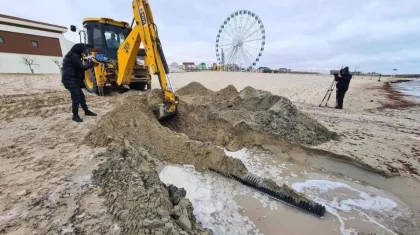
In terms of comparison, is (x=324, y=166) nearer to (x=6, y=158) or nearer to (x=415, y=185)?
(x=415, y=185)

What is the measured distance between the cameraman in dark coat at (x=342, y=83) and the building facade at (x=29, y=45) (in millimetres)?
32576

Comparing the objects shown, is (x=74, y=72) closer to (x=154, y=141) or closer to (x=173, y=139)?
(x=154, y=141)

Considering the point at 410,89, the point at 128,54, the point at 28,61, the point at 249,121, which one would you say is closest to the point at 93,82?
the point at 128,54

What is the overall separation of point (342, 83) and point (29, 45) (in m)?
34.2

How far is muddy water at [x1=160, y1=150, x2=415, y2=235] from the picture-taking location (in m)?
2.75

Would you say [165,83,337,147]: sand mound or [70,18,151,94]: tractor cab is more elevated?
[70,18,151,94]: tractor cab

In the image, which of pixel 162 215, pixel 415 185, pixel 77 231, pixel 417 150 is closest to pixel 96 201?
pixel 77 231

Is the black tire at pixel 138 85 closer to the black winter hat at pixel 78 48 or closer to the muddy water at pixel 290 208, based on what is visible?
the black winter hat at pixel 78 48

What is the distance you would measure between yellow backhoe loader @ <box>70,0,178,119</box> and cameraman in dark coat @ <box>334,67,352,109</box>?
6.79m

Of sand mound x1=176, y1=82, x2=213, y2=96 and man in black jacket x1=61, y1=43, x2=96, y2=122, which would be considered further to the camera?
sand mound x1=176, y1=82, x2=213, y2=96

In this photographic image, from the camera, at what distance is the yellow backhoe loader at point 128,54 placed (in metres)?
5.70

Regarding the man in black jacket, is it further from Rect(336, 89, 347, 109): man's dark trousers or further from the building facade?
the building facade

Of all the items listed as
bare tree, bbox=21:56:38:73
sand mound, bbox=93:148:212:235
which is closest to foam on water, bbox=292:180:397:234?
sand mound, bbox=93:148:212:235

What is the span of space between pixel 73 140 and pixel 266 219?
333 cm
